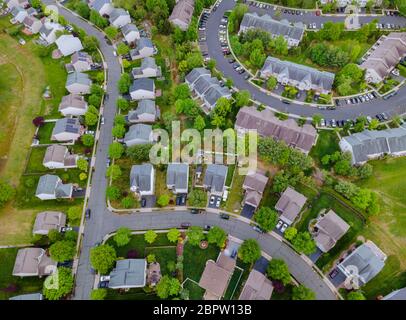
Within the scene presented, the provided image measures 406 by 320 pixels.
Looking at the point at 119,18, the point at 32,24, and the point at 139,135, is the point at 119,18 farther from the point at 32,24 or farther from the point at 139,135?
the point at 139,135

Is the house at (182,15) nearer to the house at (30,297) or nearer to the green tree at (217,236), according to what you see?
the green tree at (217,236)

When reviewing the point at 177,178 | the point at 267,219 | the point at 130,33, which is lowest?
the point at 267,219

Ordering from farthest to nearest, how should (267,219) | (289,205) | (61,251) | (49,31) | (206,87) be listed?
(49,31)
(206,87)
(289,205)
(267,219)
(61,251)

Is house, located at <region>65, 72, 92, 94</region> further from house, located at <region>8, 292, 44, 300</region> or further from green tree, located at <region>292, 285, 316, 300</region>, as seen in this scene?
green tree, located at <region>292, 285, 316, 300</region>

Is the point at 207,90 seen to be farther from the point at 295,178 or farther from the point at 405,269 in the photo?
the point at 405,269

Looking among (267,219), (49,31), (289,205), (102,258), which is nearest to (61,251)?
(102,258)

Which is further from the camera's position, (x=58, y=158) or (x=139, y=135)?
(x=139, y=135)
